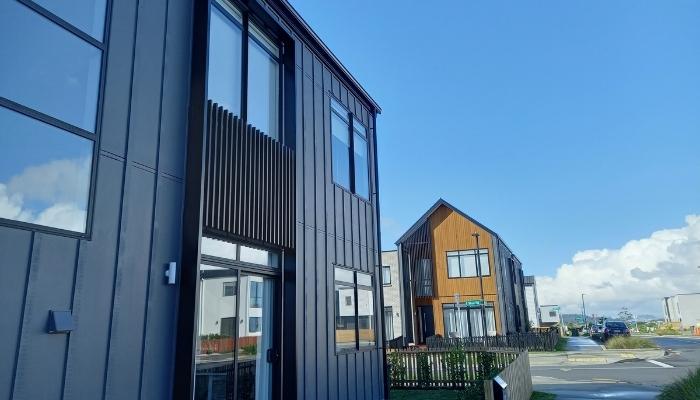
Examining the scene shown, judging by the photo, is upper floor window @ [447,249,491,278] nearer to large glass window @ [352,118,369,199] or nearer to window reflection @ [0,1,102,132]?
large glass window @ [352,118,369,199]

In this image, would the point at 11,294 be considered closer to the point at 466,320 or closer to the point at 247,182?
the point at 247,182

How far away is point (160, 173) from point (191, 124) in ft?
2.73

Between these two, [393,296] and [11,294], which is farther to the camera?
[393,296]

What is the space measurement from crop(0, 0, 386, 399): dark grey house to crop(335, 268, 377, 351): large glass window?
9 cm

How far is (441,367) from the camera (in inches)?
576

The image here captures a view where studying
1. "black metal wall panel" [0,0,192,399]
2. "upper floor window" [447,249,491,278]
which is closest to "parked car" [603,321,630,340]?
"upper floor window" [447,249,491,278]

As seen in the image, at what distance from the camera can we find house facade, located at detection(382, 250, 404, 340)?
32.9m

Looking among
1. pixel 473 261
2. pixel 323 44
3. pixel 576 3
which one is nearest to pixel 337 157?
pixel 323 44

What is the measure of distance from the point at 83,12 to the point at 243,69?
3.06 m

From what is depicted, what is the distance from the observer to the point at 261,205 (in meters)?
7.51

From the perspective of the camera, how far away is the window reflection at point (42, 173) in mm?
4113

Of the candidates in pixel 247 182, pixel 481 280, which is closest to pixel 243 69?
pixel 247 182

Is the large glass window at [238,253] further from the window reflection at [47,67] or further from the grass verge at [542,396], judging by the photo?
the grass verge at [542,396]

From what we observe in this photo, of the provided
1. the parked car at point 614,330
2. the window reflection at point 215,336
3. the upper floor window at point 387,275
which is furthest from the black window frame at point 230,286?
the parked car at point 614,330
